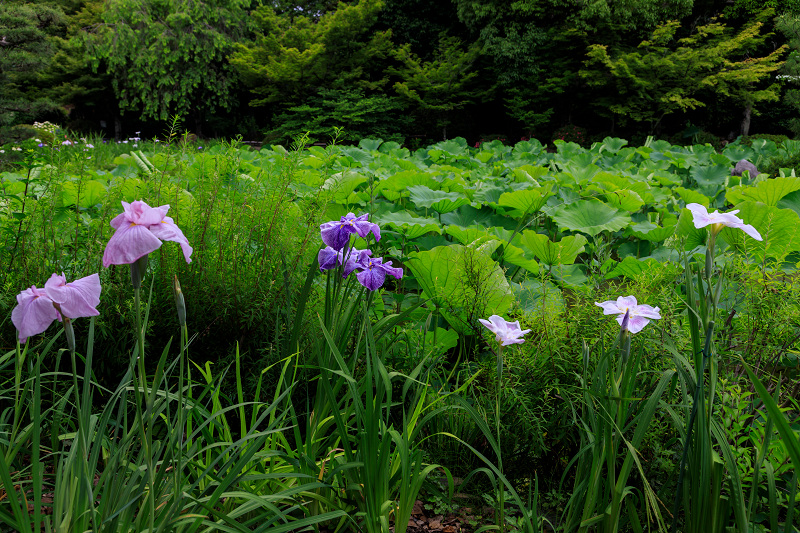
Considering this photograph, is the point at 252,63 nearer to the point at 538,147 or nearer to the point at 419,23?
the point at 419,23

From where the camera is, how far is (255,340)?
1.40m

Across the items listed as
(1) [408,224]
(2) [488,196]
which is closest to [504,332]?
(1) [408,224]

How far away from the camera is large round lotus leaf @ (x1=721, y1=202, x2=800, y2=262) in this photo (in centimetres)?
144

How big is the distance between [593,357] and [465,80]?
11798mm

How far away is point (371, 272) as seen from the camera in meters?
1.09

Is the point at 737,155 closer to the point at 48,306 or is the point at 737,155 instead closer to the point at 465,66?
the point at 48,306

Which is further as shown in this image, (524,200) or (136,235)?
(524,200)

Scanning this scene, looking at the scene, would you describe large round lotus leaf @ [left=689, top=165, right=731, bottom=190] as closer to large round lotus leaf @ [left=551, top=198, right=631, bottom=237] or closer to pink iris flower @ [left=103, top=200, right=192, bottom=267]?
large round lotus leaf @ [left=551, top=198, right=631, bottom=237]

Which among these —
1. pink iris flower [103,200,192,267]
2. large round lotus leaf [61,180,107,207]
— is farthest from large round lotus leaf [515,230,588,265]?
large round lotus leaf [61,180,107,207]

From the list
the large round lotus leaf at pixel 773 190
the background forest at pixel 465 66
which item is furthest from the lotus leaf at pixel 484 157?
the background forest at pixel 465 66

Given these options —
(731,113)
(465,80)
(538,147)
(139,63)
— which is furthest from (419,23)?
(538,147)

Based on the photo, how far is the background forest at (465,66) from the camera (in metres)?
10.8

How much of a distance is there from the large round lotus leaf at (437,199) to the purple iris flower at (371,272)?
1.10m

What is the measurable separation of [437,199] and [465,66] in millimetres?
11097
